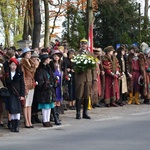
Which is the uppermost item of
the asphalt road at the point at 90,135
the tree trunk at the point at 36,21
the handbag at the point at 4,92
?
the tree trunk at the point at 36,21

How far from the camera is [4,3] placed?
148 feet

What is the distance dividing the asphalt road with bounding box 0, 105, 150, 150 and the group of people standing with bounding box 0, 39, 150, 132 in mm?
516

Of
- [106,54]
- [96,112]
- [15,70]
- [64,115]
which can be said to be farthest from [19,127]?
[106,54]

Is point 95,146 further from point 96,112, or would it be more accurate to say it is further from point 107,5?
point 107,5

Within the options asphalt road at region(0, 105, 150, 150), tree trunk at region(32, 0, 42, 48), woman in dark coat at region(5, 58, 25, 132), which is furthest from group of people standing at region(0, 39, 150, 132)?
tree trunk at region(32, 0, 42, 48)

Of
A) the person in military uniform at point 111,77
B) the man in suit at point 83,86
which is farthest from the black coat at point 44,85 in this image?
the person in military uniform at point 111,77

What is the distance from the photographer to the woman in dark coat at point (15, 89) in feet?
41.6

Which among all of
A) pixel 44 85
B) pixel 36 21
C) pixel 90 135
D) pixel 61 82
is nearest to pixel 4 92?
pixel 44 85

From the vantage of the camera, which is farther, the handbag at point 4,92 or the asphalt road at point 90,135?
the handbag at point 4,92

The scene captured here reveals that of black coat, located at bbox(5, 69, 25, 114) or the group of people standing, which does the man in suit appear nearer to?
the group of people standing

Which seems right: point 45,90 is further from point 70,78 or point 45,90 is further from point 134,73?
point 134,73

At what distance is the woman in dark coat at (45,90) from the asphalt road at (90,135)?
1.36 ft

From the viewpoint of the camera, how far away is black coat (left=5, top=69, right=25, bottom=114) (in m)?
12.7

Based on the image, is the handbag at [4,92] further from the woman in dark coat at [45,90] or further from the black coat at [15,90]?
the woman in dark coat at [45,90]
